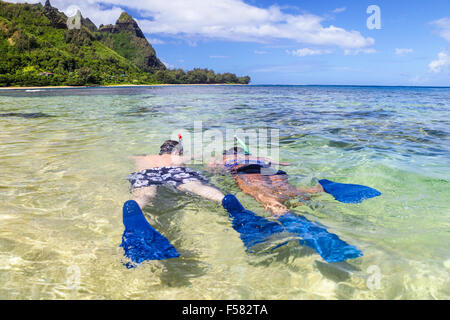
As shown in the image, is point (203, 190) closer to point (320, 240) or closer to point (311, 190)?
point (311, 190)

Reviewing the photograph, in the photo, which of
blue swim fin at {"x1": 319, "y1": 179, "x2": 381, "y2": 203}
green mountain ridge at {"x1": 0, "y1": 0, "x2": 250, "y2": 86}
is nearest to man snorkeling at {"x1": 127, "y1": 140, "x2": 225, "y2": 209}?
blue swim fin at {"x1": 319, "y1": 179, "x2": 381, "y2": 203}

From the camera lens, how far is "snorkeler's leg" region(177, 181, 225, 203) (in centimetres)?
Result: 370

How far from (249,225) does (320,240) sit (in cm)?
79

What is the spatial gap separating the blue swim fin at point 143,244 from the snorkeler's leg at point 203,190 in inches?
44.3

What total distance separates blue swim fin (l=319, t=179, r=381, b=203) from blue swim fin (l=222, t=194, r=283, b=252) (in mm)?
1340

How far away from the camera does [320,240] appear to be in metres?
2.64

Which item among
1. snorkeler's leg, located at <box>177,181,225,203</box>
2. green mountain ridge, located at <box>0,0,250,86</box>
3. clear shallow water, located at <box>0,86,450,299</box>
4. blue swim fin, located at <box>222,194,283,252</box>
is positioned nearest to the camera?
clear shallow water, located at <box>0,86,450,299</box>

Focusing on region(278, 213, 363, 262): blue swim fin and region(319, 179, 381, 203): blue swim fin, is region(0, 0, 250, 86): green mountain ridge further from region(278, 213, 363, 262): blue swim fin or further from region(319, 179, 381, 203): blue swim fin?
region(278, 213, 363, 262): blue swim fin

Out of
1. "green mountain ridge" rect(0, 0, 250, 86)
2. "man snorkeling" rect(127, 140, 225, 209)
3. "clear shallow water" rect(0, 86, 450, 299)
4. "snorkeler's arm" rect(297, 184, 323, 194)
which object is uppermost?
"green mountain ridge" rect(0, 0, 250, 86)


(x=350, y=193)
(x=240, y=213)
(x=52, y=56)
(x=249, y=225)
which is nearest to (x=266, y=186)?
(x=240, y=213)

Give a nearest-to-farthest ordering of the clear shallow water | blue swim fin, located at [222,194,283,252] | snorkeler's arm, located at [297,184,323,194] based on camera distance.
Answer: the clear shallow water < blue swim fin, located at [222,194,283,252] < snorkeler's arm, located at [297,184,323,194]

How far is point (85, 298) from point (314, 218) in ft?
8.76

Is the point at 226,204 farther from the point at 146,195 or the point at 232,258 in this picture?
the point at 146,195

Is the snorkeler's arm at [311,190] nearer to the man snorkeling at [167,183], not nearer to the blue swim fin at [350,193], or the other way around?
the blue swim fin at [350,193]
